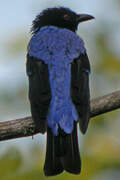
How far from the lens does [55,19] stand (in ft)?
26.0

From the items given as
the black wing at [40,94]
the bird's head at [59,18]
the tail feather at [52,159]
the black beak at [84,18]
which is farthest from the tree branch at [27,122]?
the black beak at [84,18]

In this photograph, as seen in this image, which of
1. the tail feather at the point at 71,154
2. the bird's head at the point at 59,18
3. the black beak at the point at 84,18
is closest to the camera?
the tail feather at the point at 71,154

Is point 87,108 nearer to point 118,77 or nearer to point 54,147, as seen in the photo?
point 54,147

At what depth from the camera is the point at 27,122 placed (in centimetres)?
629

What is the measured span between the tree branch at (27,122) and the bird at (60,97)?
0.49 feet

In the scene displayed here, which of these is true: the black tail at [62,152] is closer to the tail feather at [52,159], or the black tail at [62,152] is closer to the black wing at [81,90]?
the tail feather at [52,159]

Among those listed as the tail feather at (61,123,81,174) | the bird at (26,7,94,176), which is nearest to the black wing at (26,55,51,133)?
the bird at (26,7,94,176)

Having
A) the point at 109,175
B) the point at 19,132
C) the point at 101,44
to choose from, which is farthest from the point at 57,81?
the point at 101,44

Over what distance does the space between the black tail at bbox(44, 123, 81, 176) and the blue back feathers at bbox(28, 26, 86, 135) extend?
3.2 inches

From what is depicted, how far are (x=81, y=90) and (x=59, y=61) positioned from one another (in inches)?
22.3

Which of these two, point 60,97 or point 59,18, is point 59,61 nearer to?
point 60,97

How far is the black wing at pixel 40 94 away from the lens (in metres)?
6.00

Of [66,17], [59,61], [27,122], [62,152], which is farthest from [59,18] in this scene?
[62,152]

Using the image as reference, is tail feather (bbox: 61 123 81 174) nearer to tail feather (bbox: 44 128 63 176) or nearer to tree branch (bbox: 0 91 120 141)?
tail feather (bbox: 44 128 63 176)
